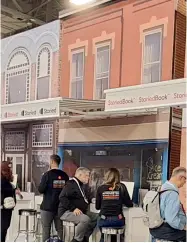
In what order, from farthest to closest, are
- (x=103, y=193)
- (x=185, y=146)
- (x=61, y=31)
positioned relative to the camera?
(x=61, y=31) → (x=103, y=193) → (x=185, y=146)

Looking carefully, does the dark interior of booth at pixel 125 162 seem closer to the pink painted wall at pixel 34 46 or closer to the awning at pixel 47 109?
the awning at pixel 47 109

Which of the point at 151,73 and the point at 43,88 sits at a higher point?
the point at 151,73

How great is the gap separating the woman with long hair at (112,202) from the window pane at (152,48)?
3.52ft

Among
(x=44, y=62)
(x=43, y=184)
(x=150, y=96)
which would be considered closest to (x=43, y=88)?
(x=44, y=62)

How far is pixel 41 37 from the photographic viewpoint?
4613mm

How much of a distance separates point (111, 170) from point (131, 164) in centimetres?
19

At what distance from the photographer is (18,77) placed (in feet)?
15.8

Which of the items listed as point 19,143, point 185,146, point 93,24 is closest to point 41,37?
point 93,24

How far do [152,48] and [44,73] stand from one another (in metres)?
1.22

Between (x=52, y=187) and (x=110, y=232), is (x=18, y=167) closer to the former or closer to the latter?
(x=52, y=187)

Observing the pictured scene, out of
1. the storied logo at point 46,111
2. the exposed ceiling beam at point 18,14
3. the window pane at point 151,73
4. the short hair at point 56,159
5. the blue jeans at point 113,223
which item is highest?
the exposed ceiling beam at point 18,14

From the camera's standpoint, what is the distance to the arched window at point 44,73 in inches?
181

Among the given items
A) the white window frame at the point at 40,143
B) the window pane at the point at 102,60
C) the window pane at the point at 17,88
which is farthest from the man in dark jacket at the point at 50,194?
the window pane at the point at 102,60

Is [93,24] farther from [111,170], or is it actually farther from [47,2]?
[111,170]
